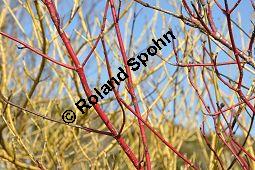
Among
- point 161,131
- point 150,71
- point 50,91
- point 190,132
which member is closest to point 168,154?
point 161,131

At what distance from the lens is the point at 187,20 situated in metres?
1.64

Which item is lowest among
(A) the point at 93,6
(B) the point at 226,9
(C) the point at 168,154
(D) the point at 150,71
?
(C) the point at 168,154

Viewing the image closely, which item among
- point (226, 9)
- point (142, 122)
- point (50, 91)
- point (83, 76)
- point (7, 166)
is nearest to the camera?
point (226, 9)

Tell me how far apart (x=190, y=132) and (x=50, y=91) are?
4.92 feet

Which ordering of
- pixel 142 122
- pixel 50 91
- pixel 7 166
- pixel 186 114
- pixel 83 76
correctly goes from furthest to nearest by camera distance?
pixel 50 91 → pixel 186 114 → pixel 7 166 → pixel 142 122 → pixel 83 76

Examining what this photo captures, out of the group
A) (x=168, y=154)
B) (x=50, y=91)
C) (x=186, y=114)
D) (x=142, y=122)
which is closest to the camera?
(x=142, y=122)

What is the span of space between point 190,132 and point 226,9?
2.80 metres

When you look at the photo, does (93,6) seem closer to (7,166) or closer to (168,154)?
(7,166)

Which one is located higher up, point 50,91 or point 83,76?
point 50,91

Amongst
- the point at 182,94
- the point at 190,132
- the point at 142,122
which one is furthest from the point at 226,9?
the point at 190,132

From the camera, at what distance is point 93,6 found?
4973 mm

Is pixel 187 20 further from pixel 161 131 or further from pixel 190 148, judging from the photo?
pixel 190 148

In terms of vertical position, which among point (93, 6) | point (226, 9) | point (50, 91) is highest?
point (93, 6)

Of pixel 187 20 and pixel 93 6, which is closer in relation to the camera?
pixel 187 20
